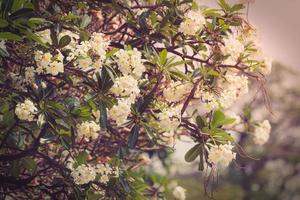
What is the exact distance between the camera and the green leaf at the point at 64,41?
205cm

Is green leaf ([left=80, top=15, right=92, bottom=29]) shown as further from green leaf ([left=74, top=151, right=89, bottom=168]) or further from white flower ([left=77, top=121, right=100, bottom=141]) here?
green leaf ([left=74, top=151, right=89, bottom=168])

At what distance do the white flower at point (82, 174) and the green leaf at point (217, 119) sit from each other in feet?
1.97

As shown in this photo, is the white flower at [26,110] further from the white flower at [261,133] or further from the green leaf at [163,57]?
the white flower at [261,133]

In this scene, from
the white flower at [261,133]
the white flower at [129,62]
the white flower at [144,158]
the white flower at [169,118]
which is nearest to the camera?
the white flower at [129,62]

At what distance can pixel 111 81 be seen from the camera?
6.70ft

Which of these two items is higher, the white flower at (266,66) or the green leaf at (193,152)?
the white flower at (266,66)

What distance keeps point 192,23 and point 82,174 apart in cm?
86

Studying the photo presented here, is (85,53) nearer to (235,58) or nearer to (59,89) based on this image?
(59,89)

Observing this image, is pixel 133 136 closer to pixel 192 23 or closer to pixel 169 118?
pixel 169 118

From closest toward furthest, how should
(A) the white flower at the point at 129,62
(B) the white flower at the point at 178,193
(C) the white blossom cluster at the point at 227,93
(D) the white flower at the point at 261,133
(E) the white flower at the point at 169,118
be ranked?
(A) the white flower at the point at 129,62 → (E) the white flower at the point at 169,118 → (C) the white blossom cluster at the point at 227,93 → (D) the white flower at the point at 261,133 → (B) the white flower at the point at 178,193

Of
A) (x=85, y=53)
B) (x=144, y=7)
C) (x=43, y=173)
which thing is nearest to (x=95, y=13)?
(x=144, y=7)

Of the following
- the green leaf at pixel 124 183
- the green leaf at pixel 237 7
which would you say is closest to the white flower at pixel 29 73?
the green leaf at pixel 124 183

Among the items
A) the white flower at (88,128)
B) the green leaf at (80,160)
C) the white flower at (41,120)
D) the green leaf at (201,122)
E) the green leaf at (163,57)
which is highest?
the green leaf at (163,57)

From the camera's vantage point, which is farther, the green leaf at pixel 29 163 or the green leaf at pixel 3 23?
the green leaf at pixel 29 163
